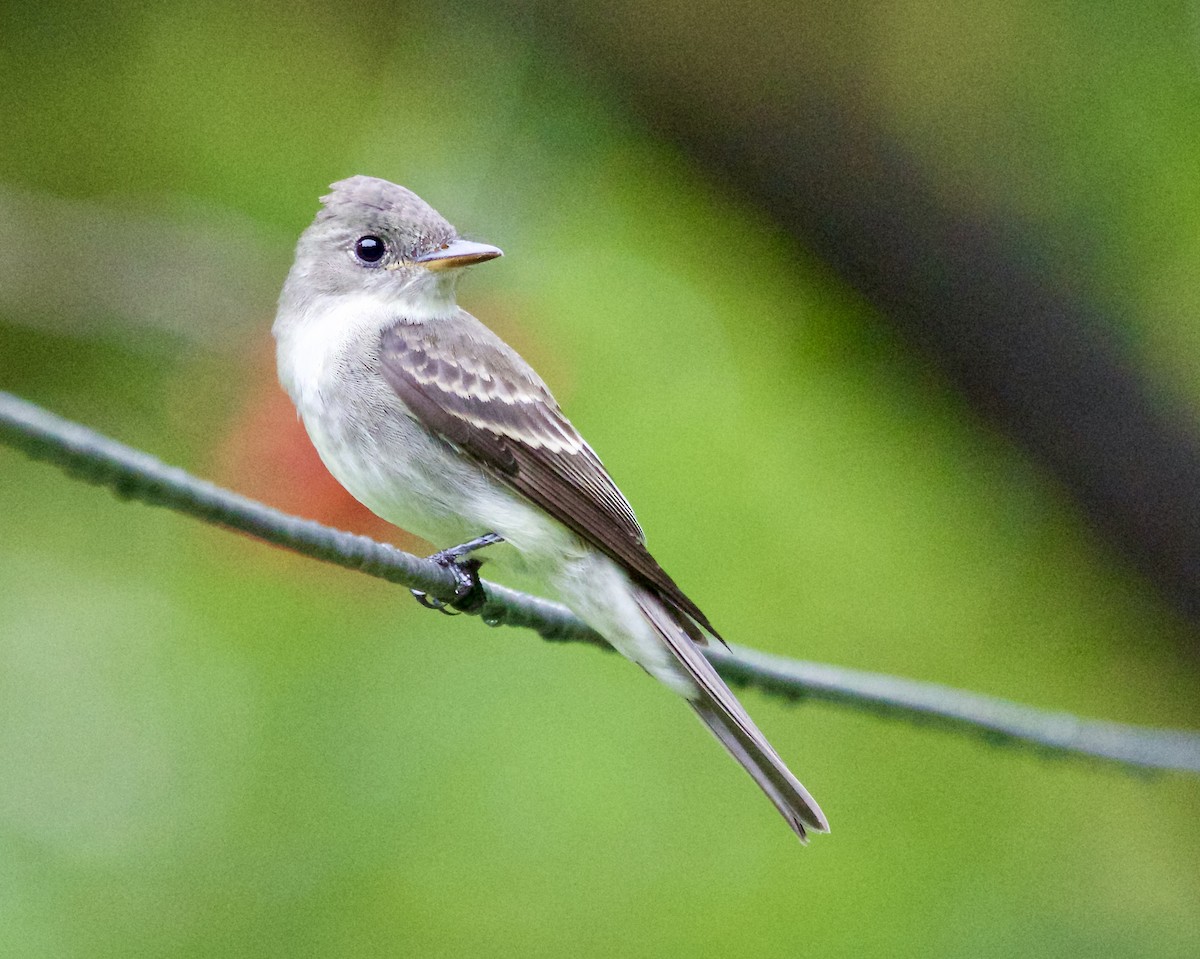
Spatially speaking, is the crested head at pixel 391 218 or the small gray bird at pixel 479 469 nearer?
the small gray bird at pixel 479 469

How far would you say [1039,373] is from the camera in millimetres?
3338

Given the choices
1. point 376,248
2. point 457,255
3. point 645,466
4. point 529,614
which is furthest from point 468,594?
point 645,466

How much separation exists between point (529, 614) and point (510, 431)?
55 centimetres

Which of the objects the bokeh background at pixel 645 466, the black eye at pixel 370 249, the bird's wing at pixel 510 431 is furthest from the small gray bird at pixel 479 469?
the bokeh background at pixel 645 466

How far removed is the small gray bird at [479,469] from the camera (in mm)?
2143

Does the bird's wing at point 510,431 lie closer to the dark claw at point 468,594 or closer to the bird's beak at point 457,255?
the bird's beak at point 457,255

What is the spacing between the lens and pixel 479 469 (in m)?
2.26

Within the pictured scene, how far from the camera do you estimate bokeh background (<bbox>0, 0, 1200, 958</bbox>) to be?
9.31 ft

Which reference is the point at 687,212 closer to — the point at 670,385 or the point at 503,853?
the point at 670,385

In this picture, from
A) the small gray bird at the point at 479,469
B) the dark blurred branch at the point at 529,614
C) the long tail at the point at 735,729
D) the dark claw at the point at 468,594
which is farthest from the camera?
the small gray bird at the point at 479,469

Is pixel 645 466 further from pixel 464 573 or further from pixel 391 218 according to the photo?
pixel 464 573

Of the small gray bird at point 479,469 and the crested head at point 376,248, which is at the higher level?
the crested head at point 376,248

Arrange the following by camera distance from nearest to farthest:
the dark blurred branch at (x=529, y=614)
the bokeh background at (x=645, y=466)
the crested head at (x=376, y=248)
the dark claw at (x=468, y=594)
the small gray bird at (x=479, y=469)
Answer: the dark blurred branch at (x=529, y=614), the dark claw at (x=468, y=594), the small gray bird at (x=479, y=469), the crested head at (x=376, y=248), the bokeh background at (x=645, y=466)

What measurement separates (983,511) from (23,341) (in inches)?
90.6
